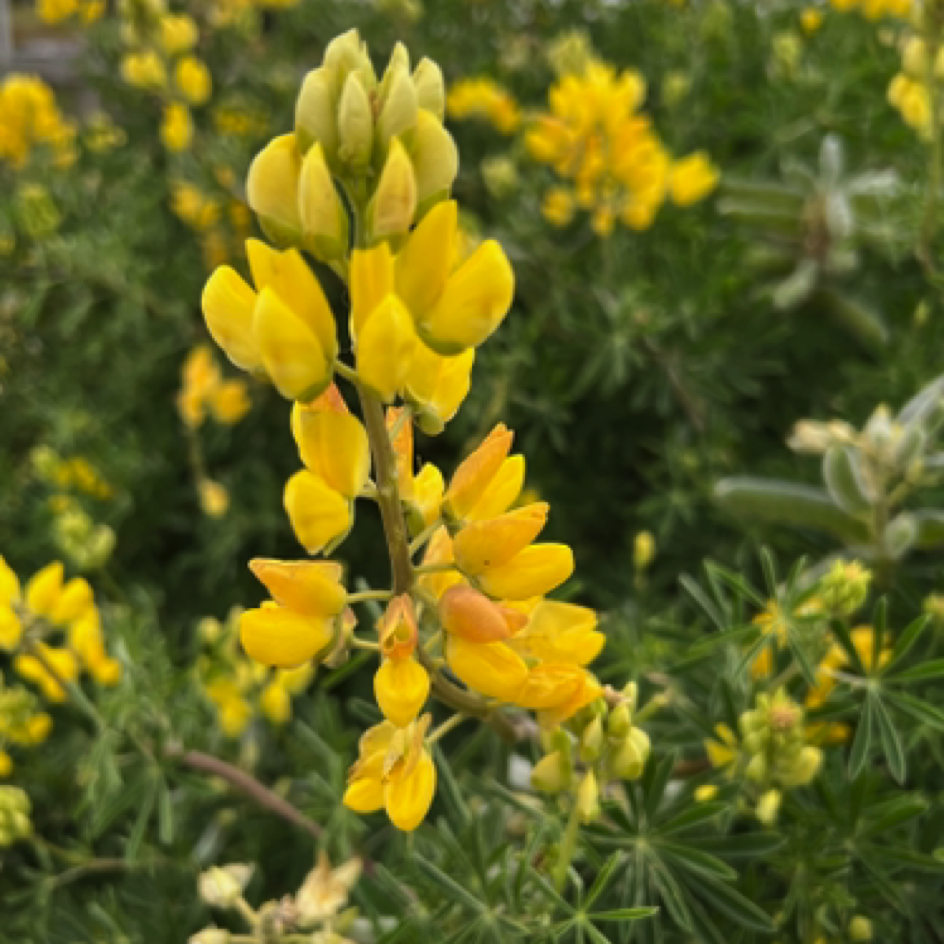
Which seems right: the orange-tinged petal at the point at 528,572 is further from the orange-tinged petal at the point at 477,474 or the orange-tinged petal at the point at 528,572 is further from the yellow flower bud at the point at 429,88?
the yellow flower bud at the point at 429,88

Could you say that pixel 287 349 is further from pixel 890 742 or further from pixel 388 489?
pixel 890 742

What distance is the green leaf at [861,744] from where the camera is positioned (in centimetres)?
63

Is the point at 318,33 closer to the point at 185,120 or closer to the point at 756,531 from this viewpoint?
the point at 185,120

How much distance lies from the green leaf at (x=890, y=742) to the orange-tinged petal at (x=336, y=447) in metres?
0.42

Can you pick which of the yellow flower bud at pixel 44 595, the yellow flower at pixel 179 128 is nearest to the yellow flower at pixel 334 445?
the yellow flower bud at pixel 44 595

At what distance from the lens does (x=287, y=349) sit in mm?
416

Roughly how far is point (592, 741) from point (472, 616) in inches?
6.0

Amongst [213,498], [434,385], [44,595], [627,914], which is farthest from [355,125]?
[213,498]

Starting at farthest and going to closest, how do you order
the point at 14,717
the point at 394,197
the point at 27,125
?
the point at 27,125 < the point at 14,717 < the point at 394,197

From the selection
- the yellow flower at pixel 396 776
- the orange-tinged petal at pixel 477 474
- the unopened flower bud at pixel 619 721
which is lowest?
the unopened flower bud at pixel 619 721

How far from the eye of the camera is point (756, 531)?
1095 millimetres

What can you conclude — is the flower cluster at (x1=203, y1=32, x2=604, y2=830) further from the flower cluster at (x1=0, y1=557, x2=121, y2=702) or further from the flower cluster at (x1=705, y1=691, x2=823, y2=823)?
the flower cluster at (x1=0, y1=557, x2=121, y2=702)

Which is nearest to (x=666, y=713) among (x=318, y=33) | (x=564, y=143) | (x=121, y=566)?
(x=564, y=143)

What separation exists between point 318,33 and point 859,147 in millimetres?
1257
